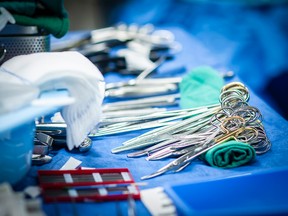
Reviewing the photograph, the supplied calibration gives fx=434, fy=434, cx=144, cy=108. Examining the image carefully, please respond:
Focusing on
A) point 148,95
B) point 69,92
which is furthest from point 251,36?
point 69,92

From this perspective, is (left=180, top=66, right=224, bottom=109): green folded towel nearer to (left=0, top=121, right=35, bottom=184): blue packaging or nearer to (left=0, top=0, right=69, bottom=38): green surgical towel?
(left=0, top=0, right=69, bottom=38): green surgical towel

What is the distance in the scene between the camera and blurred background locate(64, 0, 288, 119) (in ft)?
5.92

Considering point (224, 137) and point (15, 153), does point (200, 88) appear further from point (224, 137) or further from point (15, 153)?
point (15, 153)

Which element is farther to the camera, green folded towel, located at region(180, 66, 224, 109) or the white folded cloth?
green folded towel, located at region(180, 66, 224, 109)

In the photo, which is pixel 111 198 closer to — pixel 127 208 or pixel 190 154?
pixel 127 208

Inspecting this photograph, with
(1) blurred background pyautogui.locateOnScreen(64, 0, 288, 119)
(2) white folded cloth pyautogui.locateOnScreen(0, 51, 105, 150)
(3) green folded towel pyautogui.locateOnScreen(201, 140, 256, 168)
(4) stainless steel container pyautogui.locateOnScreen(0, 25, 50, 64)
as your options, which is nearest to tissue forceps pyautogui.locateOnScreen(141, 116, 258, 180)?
(3) green folded towel pyautogui.locateOnScreen(201, 140, 256, 168)

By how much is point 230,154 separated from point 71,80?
324 millimetres

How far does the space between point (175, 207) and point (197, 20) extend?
4.95 ft

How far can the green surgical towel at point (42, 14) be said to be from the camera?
958 millimetres

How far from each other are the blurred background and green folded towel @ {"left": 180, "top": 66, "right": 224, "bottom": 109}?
565 mm

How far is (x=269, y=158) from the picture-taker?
84cm

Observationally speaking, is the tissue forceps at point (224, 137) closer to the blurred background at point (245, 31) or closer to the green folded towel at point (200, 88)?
the green folded towel at point (200, 88)

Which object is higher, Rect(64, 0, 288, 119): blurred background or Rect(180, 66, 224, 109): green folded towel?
Rect(64, 0, 288, 119): blurred background

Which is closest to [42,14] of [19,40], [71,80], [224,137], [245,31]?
[19,40]
